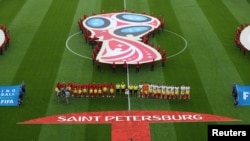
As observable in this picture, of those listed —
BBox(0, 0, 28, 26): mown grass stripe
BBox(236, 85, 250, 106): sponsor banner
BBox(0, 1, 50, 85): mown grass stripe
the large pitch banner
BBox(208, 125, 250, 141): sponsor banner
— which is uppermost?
BBox(208, 125, 250, 141): sponsor banner

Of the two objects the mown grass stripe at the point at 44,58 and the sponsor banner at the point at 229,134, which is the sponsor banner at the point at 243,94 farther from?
the mown grass stripe at the point at 44,58

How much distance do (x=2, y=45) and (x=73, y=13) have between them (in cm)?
1145

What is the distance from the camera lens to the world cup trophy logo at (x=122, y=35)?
128 feet

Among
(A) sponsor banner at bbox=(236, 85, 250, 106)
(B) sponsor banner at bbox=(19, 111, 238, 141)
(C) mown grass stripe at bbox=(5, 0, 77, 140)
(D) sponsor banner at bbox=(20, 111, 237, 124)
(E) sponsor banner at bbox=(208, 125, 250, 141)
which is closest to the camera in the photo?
(E) sponsor banner at bbox=(208, 125, 250, 141)

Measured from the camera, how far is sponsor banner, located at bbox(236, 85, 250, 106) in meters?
33.8

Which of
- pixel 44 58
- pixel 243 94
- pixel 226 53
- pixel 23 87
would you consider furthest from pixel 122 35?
pixel 243 94

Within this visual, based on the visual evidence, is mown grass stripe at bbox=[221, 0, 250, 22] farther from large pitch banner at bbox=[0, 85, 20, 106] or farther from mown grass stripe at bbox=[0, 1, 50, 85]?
large pitch banner at bbox=[0, 85, 20, 106]

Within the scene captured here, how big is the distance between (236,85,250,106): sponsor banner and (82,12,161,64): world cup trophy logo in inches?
282

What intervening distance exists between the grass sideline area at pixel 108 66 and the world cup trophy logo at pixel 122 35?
0.96 metres

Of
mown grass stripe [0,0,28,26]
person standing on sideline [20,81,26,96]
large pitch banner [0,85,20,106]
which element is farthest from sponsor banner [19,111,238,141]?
mown grass stripe [0,0,28,26]

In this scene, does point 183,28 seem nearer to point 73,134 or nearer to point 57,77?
point 57,77

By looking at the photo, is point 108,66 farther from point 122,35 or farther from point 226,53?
point 226,53

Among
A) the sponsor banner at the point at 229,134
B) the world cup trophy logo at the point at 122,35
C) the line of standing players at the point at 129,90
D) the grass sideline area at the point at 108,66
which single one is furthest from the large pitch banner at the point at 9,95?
the sponsor banner at the point at 229,134

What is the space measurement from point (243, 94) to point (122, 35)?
13.3 metres
